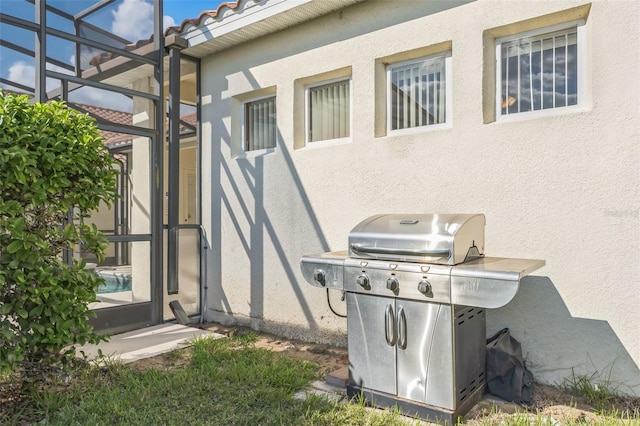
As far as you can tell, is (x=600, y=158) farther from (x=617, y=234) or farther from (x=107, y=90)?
(x=107, y=90)

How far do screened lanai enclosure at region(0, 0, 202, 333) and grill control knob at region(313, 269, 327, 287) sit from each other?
10.2 feet

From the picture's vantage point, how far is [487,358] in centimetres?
427

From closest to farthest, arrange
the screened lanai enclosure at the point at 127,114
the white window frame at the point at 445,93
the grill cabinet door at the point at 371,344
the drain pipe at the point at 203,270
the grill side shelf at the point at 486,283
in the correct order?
the grill side shelf at the point at 486,283 < the grill cabinet door at the point at 371,344 < the white window frame at the point at 445,93 < the screened lanai enclosure at the point at 127,114 < the drain pipe at the point at 203,270

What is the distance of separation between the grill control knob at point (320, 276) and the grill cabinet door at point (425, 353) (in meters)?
0.81

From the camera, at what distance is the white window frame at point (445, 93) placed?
5129 mm

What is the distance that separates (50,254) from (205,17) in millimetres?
4391

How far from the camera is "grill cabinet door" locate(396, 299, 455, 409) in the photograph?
3.67 m

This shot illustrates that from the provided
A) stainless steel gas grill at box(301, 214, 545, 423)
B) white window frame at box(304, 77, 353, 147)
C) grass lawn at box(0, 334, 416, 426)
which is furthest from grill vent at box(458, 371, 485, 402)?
white window frame at box(304, 77, 353, 147)

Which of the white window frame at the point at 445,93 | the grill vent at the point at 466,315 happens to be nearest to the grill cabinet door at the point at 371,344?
the grill vent at the point at 466,315

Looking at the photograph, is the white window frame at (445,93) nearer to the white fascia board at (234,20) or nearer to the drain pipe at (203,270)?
the white fascia board at (234,20)

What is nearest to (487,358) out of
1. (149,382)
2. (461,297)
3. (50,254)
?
(461,297)

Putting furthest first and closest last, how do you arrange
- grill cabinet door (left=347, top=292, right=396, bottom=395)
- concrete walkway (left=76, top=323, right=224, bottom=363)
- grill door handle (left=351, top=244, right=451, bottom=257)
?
concrete walkway (left=76, top=323, right=224, bottom=363) → grill cabinet door (left=347, top=292, right=396, bottom=395) → grill door handle (left=351, top=244, right=451, bottom=257)

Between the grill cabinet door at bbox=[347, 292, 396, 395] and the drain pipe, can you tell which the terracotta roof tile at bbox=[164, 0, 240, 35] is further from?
the grill cabinet door at bbox=[347, 292, 396, 395]

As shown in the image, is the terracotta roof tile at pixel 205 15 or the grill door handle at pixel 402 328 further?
the terracotta roof tile at pixel 205 15
